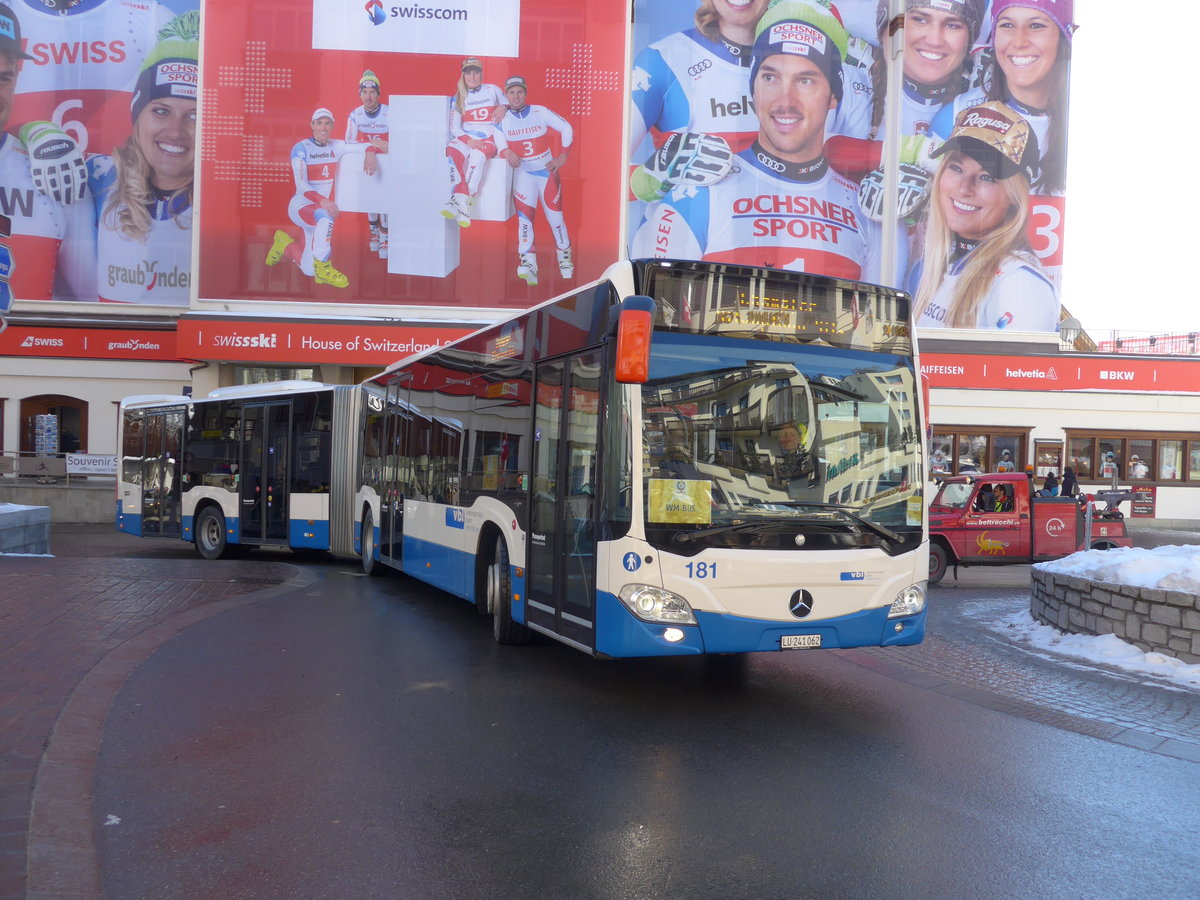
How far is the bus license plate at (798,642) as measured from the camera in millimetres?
6535

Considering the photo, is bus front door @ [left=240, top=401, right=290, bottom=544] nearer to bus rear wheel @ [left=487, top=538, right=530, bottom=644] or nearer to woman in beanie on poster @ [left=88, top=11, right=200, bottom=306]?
bus rear wheel @ [left=487, top=538, right=530, bottom=644]

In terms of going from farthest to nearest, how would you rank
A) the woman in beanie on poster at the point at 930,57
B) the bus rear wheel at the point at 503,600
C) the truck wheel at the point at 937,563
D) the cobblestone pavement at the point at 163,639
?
the woman in beanie on poster at the point at 930,57 → the truck wheel at the point at 937,563 → the bus rear wheel at the point at 503,600 → the cobblestone pavement at the point at 163,639

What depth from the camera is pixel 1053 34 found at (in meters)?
30.9

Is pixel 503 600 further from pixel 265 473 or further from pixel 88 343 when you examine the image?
pixel 88 343

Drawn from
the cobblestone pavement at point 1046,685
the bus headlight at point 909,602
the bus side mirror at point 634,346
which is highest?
the bus side mirror at point 634,346

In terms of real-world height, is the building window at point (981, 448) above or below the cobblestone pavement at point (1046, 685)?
above

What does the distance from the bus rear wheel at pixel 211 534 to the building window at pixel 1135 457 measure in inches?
980

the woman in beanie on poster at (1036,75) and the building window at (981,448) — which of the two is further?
the woman in beanie on poster at (1036,75)

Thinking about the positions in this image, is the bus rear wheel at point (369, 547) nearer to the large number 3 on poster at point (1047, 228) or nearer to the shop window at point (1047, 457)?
the shop window at point (1047, 457)

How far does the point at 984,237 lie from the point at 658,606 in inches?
1089

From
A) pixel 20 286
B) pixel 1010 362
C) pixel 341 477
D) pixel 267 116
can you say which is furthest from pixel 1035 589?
pixel 20 286

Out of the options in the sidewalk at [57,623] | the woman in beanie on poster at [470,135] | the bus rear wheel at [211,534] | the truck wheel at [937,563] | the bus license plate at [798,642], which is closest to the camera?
the sidewalk at [57,623]

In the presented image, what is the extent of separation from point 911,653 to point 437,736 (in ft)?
16.5

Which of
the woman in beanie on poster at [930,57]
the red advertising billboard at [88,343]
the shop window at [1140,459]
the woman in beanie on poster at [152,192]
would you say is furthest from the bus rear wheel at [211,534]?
the shop window at [1140,459]
